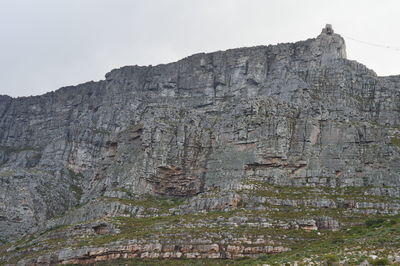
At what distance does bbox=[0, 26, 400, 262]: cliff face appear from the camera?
105m

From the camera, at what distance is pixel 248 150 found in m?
114

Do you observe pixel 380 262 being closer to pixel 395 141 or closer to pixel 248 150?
pixel 248 150

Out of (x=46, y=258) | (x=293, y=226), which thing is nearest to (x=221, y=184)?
(x=293, y=226)

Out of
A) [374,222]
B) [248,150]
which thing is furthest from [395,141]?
[374,222]

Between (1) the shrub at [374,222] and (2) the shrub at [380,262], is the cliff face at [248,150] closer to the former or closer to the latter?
(1) the shrub at [374,222]

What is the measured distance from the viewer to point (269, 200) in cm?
9781

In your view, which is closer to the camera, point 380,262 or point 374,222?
point 380,262

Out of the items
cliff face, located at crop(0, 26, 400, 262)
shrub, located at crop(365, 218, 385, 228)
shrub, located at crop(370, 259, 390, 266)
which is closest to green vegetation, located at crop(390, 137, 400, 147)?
cliff face, located at crop(0, 26, 400, 262)

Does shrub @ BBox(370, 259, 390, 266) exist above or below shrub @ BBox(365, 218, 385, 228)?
above

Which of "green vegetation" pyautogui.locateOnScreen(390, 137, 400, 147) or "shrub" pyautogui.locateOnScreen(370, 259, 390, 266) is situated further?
"green vegetation" pyautogui.locateOnScreen(390, 137, 400, 147)

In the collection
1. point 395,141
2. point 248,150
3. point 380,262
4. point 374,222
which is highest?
point 395,141

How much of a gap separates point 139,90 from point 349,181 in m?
104

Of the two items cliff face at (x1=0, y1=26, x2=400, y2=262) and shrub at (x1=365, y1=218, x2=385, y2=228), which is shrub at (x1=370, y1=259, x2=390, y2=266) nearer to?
shrub at (x1=365, y1=218, x2=385, y2=228)

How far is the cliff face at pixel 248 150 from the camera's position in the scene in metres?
105
